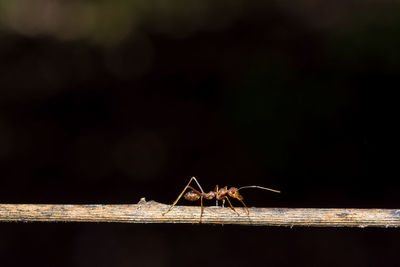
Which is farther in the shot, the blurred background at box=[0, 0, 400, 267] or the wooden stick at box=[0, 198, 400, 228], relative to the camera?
the blurred background at box=[0, 0, 400, 267]

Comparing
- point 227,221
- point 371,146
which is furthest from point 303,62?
point 227,221

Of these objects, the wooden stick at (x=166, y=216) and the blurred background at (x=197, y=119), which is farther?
the blurred background at (x=197, y=119)

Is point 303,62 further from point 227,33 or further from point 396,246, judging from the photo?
point 396,246

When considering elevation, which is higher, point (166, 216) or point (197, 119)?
point (197, 119)

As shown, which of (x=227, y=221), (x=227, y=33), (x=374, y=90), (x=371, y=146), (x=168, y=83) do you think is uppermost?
(x=227, y=33)

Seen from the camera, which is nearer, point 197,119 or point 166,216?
point 166,216

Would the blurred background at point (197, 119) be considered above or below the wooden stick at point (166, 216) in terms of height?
above

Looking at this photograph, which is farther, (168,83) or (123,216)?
(168,83)

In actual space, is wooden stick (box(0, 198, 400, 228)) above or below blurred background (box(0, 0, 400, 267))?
below
